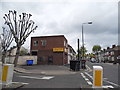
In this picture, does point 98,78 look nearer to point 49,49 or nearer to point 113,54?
point 49,49

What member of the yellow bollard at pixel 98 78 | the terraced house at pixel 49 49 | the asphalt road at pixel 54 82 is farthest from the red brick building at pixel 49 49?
the yellow bollard at pixel 98 78

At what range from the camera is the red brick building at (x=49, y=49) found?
36812 mm

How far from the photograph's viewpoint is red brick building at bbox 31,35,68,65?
3681cm

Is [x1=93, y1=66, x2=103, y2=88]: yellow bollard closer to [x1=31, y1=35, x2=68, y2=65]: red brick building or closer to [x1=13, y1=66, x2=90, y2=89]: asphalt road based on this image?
[x1=13, y1=66, x2=90, y2=89]: asphalt road

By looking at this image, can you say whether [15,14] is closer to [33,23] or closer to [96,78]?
[33,23]

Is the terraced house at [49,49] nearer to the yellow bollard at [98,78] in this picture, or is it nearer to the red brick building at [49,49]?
the red brick building at [49,49]

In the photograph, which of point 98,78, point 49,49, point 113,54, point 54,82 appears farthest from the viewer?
point 113,54

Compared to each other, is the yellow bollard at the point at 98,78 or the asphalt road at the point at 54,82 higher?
the yellow bollard at the point at 98,78

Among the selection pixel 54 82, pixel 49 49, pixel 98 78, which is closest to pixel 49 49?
pixel 49 49

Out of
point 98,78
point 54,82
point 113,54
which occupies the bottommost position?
point 54,82

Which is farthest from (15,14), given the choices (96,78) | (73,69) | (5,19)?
(96,78)

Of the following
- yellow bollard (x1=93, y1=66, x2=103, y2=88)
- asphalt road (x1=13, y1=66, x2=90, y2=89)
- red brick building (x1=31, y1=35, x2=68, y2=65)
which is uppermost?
red brick building (x1=31, y1=35, x2=68, y2=65)

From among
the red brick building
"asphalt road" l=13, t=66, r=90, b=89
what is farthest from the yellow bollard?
the red brick building

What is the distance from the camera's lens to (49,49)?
38.2 m
